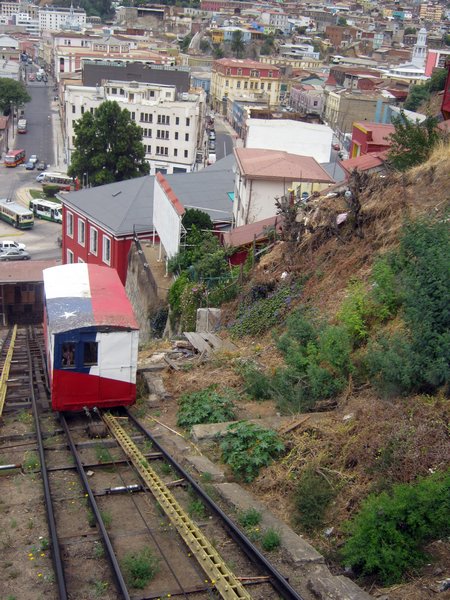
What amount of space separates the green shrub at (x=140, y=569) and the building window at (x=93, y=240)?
2612 cm

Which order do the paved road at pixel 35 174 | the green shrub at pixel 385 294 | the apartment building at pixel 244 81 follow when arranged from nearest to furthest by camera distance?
the green shrub at pixel 385 294, the paved road at pixel 35 174, the apartment building at pixel 244 81

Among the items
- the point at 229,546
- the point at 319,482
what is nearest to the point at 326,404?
the point at 319,482

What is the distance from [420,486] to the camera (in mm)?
7461

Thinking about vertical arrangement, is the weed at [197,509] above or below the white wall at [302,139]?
below

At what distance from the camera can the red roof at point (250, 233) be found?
2086 cm

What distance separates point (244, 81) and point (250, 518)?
107183 mm

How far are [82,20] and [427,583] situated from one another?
213003 millimetres

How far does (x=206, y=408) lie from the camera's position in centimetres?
1229

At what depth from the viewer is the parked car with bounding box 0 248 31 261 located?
1806 inches

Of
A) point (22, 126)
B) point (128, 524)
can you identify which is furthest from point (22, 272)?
point (22, 126)

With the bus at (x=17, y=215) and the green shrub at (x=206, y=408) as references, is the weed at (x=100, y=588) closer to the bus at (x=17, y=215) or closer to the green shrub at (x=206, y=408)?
the green shrub at (x=206, y=408)

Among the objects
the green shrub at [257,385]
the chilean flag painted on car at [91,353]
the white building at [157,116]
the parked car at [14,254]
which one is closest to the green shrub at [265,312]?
the green shrub at [257,385]

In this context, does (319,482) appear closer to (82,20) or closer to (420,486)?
(420,486)

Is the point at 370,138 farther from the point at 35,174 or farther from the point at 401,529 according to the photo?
the point at 35,174
